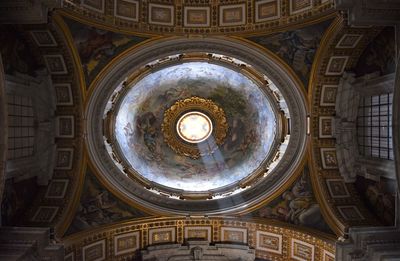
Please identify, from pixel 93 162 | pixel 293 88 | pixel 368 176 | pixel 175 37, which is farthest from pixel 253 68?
pixel 93 162

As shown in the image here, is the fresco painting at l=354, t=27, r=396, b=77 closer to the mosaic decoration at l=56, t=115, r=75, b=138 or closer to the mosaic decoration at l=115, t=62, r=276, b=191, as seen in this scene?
the mosaic decoration at l=115, t=62, r=276, b=191

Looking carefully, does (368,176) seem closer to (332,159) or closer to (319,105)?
(332,159)

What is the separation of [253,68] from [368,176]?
213 inches

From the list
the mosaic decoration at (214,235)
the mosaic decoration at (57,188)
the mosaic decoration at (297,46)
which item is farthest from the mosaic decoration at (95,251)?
the mosaic decoration at (297,46)

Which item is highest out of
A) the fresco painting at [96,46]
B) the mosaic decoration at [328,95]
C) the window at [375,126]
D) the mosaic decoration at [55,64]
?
the fresco painting at [96,46]

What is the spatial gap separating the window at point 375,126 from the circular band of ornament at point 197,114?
7.01 metres

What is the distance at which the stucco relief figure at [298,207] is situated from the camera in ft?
56.8

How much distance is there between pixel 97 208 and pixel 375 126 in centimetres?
970

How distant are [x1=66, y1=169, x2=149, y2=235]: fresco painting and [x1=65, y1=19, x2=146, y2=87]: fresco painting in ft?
11.7

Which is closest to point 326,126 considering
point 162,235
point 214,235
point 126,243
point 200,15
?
point 214,235

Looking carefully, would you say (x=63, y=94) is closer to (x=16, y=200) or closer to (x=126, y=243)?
(x=16, y=200)

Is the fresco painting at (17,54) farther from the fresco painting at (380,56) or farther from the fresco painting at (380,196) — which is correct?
the fresco painting at (380,196)

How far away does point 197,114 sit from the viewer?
2267 centimetres

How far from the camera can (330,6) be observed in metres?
14.9
